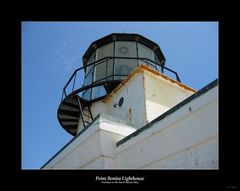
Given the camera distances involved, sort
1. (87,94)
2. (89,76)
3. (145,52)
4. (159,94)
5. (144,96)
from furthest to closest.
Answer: (145,52) < (89,76) < (87,94) < (159,94) < (144,96)

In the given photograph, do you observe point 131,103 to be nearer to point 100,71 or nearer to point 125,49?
point 100,71

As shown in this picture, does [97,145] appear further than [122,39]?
No

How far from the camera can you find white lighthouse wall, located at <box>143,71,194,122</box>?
670 centimetres

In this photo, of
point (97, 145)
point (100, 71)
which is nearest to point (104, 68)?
point (100, 71)

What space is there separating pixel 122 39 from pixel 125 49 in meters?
0.39

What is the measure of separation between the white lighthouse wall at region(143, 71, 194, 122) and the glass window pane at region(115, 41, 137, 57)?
2.27m

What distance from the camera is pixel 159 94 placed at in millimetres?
7090

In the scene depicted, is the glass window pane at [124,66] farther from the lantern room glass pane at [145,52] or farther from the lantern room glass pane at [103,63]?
the lantern room glass pane at [145,52]

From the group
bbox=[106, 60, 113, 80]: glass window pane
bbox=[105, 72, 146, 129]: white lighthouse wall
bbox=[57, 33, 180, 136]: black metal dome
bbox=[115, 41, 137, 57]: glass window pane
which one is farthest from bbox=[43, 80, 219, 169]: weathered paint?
bbox=[115, 41, 137, 57]: glass window pane

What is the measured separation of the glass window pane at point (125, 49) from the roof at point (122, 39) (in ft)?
0.47

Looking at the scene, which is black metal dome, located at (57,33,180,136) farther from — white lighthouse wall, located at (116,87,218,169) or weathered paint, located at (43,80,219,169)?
white lighthouse wall, located at (116,87,218,169)
